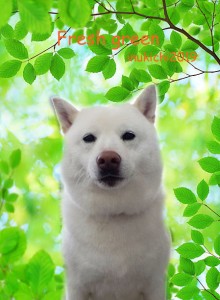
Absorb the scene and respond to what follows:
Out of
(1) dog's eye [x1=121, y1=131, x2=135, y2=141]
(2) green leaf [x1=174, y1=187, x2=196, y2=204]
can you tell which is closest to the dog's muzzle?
(1) dog's eye [x1=121, y1=131, x2=135, y2=141]

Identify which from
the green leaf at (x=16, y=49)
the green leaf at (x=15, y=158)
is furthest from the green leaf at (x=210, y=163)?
the green leaf at (x=15, y=158)

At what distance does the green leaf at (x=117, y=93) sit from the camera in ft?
6.25

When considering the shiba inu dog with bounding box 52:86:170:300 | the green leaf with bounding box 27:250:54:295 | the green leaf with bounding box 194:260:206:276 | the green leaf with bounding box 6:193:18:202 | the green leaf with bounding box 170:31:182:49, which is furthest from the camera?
the green leaf with bounding box 6:193:18:202

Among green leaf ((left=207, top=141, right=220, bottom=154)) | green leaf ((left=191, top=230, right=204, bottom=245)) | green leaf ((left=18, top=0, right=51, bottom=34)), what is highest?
green leaf ((left=18, top=0, right=51, bottom=34))

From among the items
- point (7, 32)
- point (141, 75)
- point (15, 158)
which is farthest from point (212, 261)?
point (7, 32)

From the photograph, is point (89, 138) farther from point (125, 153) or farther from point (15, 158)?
point (15, 158)

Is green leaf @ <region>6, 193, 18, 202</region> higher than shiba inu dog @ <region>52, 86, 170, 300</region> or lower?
lower

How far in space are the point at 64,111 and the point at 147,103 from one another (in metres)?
0.33

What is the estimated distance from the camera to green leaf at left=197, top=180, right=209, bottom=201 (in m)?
1.78

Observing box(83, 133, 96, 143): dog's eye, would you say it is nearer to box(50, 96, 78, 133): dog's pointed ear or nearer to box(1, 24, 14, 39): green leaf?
box(50, 96, 78, 133): dog's pointed ear

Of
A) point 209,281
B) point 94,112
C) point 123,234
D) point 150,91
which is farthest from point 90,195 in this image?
point 209,281

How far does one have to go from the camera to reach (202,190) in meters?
1.78

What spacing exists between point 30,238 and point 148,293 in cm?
148

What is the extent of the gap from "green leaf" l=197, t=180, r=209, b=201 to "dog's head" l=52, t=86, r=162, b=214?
0.56 feet
